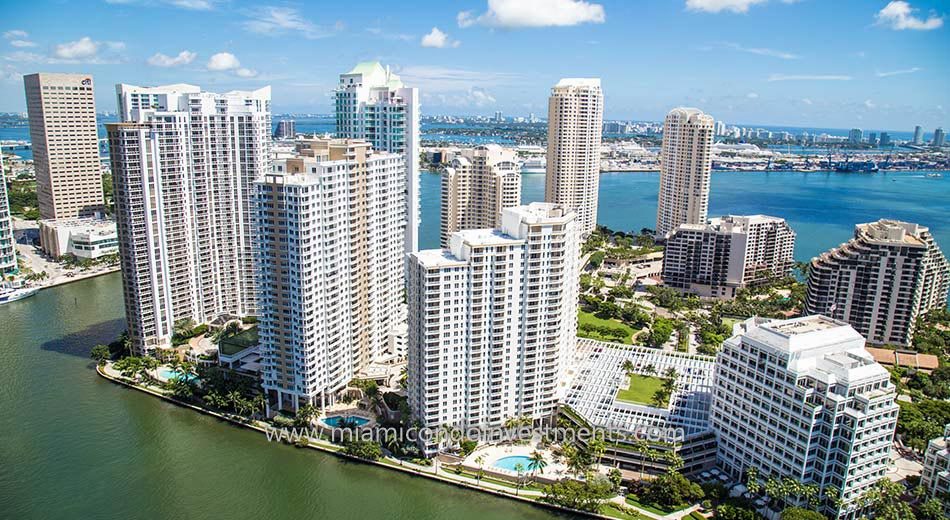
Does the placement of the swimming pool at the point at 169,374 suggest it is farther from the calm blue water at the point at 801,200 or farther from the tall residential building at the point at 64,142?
the tall residential building at the point at 64,142

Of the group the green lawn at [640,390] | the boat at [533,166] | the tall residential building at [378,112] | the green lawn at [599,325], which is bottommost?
the green lawn at [599,325]

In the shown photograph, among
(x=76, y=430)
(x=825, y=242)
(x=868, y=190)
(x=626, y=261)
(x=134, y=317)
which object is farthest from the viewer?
(x=868, y=190)

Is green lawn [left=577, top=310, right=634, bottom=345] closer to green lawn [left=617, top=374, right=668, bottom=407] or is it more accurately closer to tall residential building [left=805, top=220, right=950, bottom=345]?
green lawn [left=617, top=374, right=668, bottom=407]

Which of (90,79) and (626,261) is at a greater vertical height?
(90,79)

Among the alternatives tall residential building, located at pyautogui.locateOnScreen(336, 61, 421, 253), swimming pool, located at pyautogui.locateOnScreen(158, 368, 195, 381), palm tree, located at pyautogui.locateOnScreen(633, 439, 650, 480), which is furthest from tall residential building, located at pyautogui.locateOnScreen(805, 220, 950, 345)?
swimming pool, located at pyautogui.locateOnScreen(158, 368, 195, 381)

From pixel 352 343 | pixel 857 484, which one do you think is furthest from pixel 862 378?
pixel 352 343

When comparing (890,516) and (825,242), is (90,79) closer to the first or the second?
(890,516)

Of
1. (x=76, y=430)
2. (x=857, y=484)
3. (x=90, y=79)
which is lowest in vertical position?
(x=76, y=430)

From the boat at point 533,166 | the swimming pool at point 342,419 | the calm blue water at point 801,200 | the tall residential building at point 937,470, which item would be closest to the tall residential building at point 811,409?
the tall residential building at point 937,470
